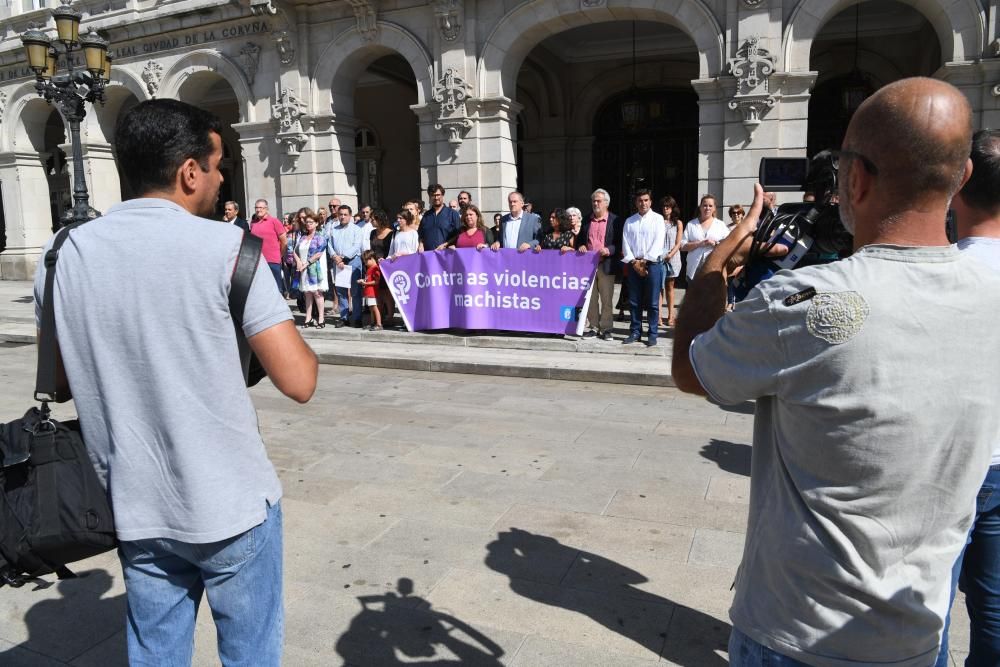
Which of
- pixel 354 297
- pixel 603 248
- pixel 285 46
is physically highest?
pixel 285 46

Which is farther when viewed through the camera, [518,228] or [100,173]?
[100,173]

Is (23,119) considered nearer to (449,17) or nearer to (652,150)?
(449,17)

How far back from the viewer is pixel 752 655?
1544 millimetres

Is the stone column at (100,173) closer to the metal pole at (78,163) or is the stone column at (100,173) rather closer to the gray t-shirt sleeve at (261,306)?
the metal pole at (78,163)

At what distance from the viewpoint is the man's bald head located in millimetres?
1329

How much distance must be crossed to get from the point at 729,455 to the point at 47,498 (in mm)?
4640

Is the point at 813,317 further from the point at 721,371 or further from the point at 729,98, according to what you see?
the point at 729,98

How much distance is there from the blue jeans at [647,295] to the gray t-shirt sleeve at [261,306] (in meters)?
7.78

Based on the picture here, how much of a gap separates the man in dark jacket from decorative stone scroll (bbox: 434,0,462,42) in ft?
19.6

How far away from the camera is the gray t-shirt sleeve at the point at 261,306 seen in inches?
72.2

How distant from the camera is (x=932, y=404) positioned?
1348 mm

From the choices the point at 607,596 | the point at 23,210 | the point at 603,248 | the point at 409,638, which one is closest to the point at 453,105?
the point at 603,248

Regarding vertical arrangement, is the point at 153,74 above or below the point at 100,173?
above

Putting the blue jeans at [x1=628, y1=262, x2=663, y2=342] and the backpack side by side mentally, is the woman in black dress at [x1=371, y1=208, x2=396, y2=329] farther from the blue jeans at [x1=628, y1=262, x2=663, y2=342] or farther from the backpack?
the backpack
